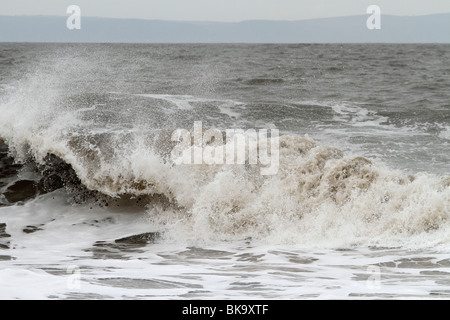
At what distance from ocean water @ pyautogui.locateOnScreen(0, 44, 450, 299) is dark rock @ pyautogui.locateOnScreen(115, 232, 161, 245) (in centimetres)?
1

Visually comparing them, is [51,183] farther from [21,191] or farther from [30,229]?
[30,229]

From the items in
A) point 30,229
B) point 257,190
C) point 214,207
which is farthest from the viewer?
point 257,190

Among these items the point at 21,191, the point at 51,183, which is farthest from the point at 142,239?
the point at 21,191

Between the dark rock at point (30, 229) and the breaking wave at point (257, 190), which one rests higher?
the breaking wave at point (257, 190)

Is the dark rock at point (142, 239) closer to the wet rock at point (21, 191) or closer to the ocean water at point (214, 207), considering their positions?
the ocean water at point (214, 207)

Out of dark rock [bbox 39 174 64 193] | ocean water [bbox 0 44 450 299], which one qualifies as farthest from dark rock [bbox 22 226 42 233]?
dark rock [bbox 39 174 64 193]

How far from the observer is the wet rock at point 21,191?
973cm

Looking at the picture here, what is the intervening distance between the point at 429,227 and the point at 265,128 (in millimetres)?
7322

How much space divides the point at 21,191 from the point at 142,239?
3.07 meters

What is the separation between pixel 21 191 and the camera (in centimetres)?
998

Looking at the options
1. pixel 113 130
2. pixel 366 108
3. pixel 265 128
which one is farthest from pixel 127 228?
pixel 366 108

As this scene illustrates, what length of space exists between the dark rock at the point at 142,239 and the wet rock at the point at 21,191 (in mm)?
2549

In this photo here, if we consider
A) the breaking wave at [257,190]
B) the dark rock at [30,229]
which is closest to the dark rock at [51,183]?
the breaking wave at [257,190]
